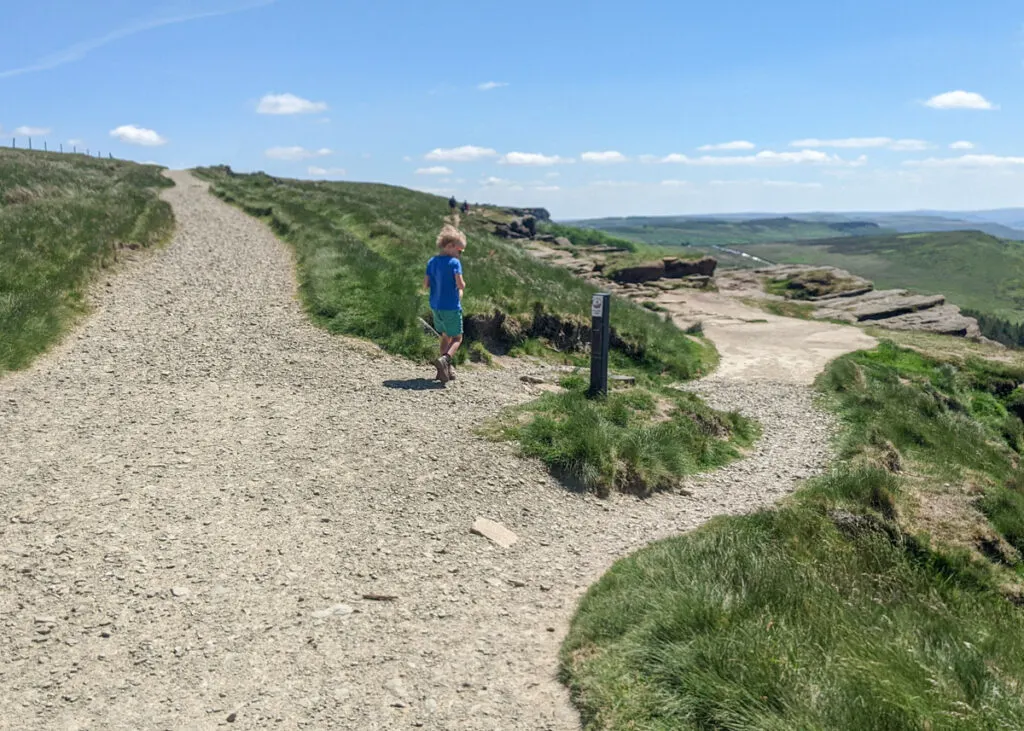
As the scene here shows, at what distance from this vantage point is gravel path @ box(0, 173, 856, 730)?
517 centimetres

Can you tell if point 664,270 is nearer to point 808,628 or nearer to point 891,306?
point 891,306

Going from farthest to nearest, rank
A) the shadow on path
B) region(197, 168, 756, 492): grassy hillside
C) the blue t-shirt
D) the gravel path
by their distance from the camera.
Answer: the blue t-shirt, the shadow on path, region(197, 168, 756, 492): grassy hillside, the gravel path

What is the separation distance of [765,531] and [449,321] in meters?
7.40

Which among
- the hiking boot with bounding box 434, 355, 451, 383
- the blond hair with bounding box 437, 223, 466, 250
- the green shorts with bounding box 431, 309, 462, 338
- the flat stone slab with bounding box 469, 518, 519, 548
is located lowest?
the flat stone slab with bounding box 469, 518, 519, 548

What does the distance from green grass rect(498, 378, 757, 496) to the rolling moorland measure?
0.14 ft

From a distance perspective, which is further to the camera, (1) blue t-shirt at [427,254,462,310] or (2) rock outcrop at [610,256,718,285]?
(2) rock outcrop at [610,256,718,285]

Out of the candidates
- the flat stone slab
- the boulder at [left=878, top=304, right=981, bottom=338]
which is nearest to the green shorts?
the flat stone slab

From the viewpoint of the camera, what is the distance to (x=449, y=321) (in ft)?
44.0

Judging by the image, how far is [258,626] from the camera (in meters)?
5.89

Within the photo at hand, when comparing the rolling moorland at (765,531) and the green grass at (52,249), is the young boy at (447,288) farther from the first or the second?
the green grass at (52,249)

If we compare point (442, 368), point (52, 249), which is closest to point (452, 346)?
point (442, 368)

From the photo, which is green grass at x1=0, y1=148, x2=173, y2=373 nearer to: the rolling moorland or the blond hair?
the rolling moorland

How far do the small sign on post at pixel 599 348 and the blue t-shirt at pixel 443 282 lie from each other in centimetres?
270

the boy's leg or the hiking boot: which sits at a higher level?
the boy's leg
